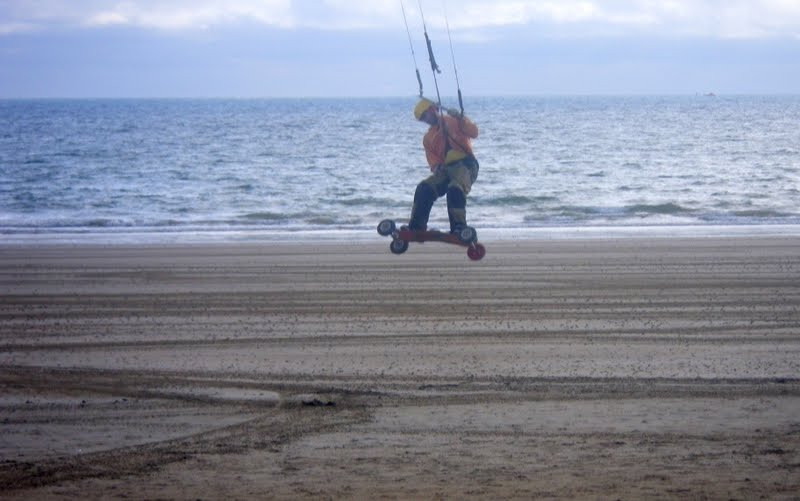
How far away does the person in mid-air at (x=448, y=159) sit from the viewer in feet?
37.6

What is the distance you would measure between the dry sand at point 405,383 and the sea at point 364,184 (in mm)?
7569

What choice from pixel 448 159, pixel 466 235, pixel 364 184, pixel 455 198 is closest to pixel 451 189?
pixel 455 198

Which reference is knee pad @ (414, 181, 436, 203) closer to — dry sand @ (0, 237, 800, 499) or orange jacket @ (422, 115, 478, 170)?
orange jacket @ (422, 115, 478, 170)

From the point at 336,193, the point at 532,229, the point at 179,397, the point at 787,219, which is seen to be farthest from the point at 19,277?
the point at 336,193

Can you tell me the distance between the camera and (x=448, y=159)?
11742 mm

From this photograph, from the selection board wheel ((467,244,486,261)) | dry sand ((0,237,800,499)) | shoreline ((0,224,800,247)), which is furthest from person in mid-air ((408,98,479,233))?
shoreline ((0,224,800,247))

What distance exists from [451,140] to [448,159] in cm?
22

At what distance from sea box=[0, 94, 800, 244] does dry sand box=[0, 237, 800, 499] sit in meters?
7.57

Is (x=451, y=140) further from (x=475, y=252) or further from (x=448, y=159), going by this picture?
(x=475, y=252)

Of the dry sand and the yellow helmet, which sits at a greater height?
the yellow helmet

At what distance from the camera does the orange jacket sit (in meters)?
11.5

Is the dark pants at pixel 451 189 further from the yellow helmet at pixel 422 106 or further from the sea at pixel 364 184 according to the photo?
the sea at pixel 364 184

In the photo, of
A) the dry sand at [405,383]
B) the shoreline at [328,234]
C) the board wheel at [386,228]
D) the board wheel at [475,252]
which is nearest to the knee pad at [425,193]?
the board wheel at [386,228]

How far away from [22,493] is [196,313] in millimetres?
5591
